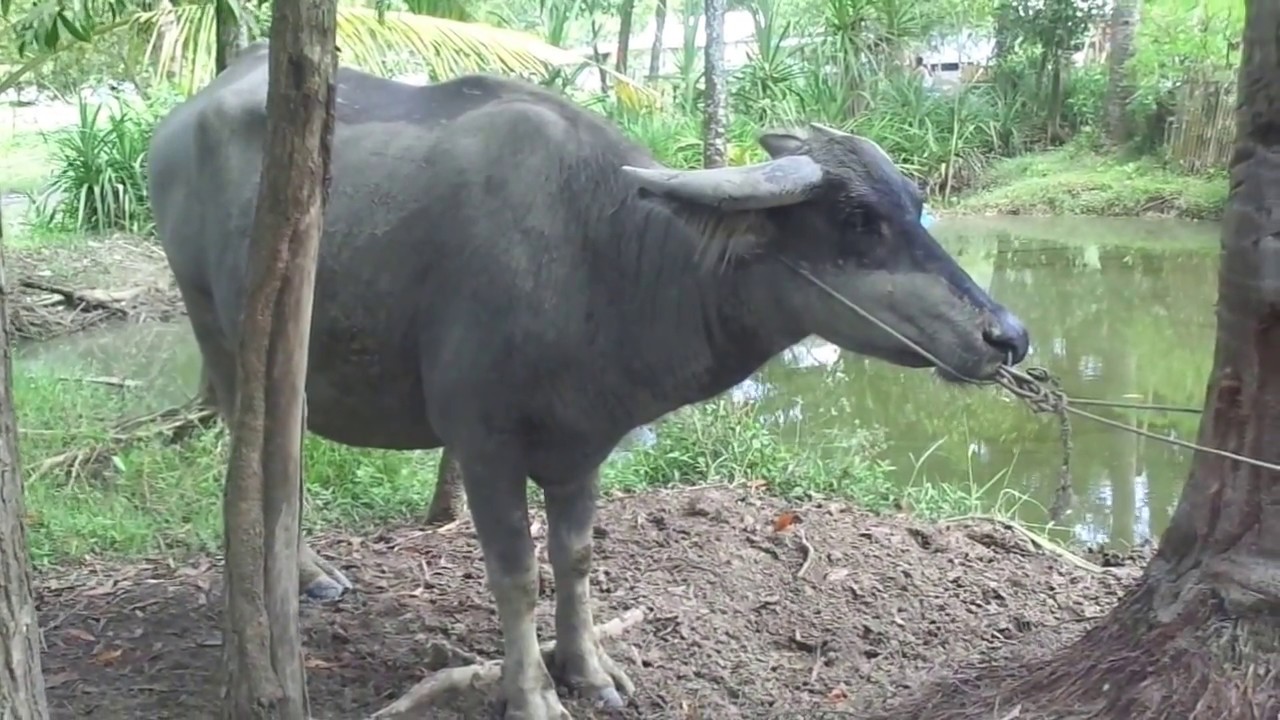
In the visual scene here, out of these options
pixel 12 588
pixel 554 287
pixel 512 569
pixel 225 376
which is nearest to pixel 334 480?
pixel 225 376

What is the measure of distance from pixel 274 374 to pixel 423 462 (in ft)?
12.2

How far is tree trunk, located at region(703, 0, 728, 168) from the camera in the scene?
26.1ft

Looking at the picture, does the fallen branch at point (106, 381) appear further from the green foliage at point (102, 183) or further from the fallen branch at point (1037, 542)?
the fallen branch at point (1037, 542)

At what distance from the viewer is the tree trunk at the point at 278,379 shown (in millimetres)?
2523

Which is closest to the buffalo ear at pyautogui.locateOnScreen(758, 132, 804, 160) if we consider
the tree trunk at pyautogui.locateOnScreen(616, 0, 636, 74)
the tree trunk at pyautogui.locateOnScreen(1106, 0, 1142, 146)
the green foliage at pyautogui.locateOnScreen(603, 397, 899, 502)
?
the green foliage at pyautogui.locateOnScreen(603, 397, 899, 502)

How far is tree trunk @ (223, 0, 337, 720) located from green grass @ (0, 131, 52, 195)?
13.4 metres

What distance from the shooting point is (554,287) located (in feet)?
10.7

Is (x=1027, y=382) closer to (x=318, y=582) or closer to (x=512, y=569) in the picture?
(x=512, y=569)

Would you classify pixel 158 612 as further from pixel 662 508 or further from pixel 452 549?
pixel 662 508

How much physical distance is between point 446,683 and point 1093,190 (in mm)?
14988

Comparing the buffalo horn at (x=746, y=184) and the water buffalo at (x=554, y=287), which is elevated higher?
the buffalo horn at (x=746, y=184)

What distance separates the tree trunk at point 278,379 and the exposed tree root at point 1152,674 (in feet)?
5.19

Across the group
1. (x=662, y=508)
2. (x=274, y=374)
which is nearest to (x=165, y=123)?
(x=274, y=374)

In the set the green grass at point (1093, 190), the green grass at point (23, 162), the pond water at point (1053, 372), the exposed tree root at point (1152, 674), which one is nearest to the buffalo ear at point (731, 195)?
the exposed tree root at point (1152, 674)
